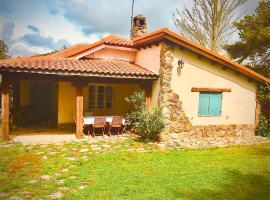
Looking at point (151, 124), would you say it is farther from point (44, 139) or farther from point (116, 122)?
point (44, 139)

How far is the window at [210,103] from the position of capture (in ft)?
41.2

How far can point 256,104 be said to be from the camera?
1384 centimetres

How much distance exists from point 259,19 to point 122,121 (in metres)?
10.3

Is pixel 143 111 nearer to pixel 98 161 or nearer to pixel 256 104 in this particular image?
pixel 98 161

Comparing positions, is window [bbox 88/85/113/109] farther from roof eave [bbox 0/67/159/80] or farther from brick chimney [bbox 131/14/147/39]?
brick chimney [bbox 131/14/147/39]

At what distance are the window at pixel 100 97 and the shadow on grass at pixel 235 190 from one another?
8846 millimetres

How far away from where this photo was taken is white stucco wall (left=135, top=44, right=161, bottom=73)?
12.3 metres

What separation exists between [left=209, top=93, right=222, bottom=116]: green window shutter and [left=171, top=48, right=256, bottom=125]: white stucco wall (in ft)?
0.76

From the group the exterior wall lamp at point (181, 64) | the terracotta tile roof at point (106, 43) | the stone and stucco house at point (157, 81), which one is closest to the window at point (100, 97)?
the stone and stucco house at point (157, 81)

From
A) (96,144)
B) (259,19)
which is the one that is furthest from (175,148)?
(259,19)

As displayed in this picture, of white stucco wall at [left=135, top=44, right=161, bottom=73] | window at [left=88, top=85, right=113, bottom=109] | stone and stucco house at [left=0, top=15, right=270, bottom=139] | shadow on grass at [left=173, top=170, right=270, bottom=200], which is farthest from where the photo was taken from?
window at [left=88, top=85, right=113, bottom=109]

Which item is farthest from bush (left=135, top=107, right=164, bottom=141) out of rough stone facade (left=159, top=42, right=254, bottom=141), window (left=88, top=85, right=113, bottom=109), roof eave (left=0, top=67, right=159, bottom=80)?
window (left=88, top=85, right=113, bottom=109)

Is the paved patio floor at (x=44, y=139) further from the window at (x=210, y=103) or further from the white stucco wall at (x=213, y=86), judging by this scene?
the window at (x=210, y=103)

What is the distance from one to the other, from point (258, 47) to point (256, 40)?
2.05ft
